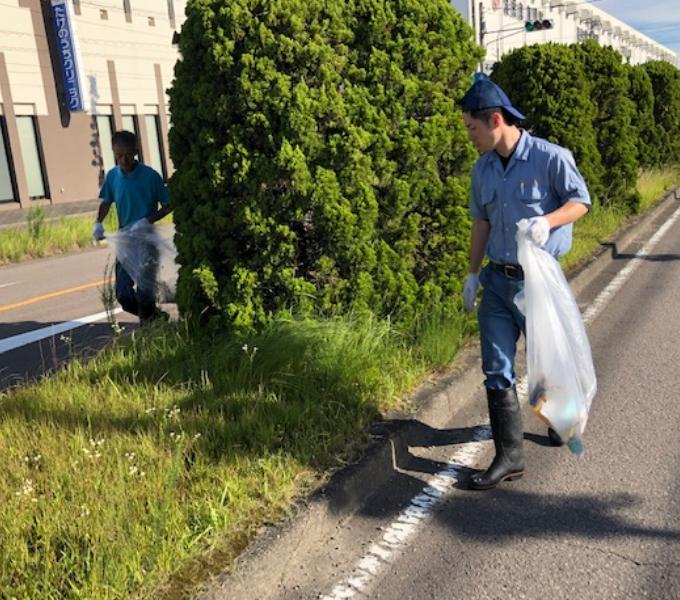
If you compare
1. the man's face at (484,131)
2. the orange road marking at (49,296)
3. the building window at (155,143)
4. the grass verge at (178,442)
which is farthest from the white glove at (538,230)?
the building window at (155,143)

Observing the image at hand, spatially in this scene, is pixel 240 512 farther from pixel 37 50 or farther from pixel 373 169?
pixel 37 50

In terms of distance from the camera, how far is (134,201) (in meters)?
5.82

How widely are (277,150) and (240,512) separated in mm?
2389

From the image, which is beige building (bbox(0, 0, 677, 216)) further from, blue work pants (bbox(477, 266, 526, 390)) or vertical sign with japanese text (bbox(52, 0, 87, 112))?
blue work pants (bbox(477, 266, 526, 390))

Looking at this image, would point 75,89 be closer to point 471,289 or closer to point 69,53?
point 69,53

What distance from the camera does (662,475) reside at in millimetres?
3594

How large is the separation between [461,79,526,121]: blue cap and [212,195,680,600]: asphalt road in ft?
5.80

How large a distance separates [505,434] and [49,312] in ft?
22.8

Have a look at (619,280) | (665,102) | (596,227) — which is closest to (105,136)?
(665,102)

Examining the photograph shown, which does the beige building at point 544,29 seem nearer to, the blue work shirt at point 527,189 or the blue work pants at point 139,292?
the blue work pants at point 139,292

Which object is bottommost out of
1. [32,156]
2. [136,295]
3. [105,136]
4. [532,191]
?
Result: [136,295]

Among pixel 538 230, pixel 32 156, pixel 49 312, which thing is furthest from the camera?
pixel 32 156

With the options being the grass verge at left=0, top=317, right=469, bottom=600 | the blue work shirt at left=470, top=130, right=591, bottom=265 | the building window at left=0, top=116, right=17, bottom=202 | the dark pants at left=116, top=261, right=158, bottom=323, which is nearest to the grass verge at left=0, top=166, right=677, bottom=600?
the grass verge at left=0, top=317, right=469, bottom=600

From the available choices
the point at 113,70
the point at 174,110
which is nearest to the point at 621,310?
the point at 174,110
